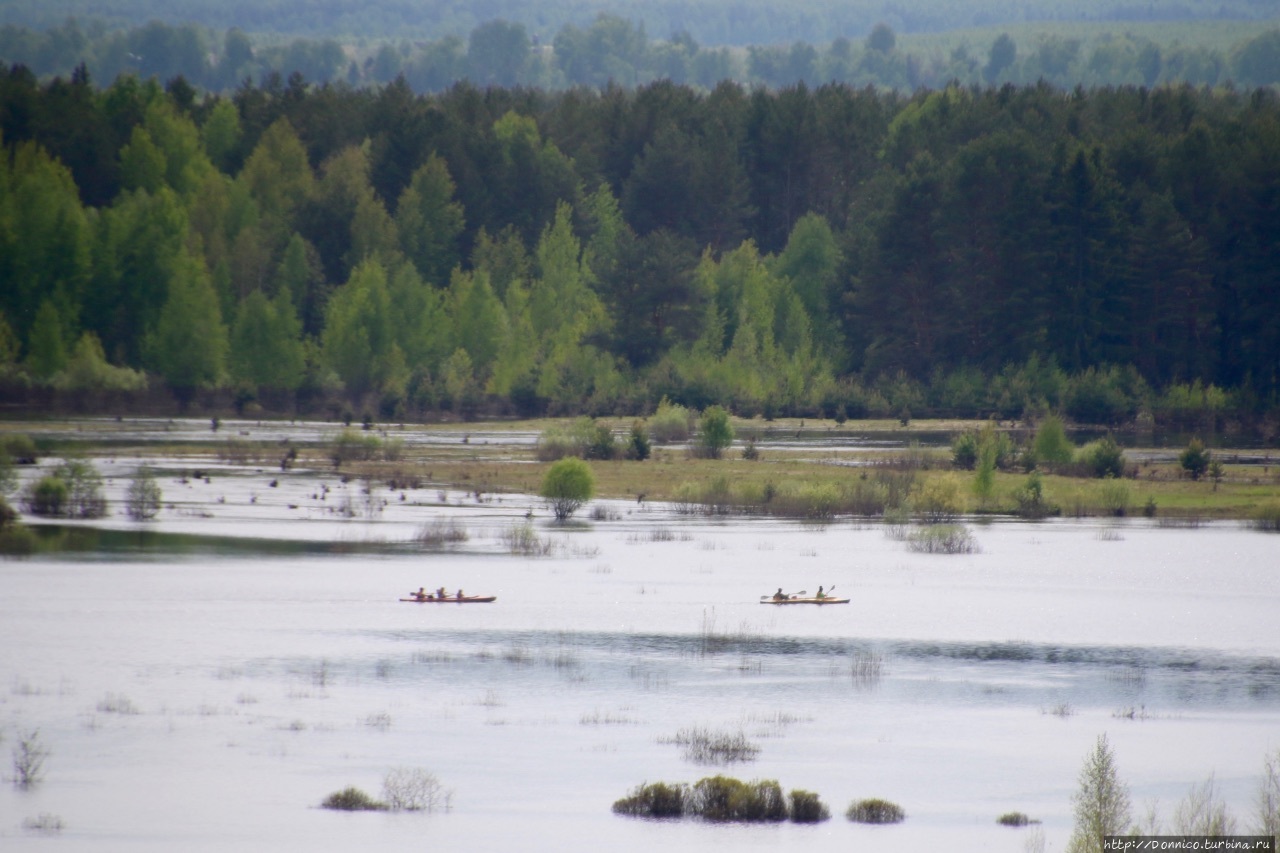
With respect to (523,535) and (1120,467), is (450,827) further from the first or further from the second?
(1120,467)

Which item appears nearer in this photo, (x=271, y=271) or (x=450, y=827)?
(x=450, y=827)

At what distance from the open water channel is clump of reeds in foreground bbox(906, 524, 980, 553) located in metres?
0.88

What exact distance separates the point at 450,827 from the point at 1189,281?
96.7 m

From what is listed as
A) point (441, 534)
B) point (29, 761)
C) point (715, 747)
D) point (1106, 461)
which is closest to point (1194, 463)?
point (1106, 461)

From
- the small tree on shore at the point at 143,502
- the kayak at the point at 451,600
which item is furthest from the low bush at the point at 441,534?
the kayak at the point at 451,600

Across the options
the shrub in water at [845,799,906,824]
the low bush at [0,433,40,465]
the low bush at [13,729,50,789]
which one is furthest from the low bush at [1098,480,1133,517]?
the low bush at [13,729,50,789]

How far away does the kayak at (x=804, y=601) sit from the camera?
46125mm

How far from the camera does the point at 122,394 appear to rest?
113688 mm

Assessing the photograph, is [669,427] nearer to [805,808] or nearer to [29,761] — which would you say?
[29,761]

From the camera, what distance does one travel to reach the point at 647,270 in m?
119

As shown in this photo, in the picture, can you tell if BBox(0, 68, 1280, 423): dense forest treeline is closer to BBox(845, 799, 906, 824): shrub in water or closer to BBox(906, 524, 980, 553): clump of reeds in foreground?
BBox(906, 524, 980, 553): clump of reeds in foreground

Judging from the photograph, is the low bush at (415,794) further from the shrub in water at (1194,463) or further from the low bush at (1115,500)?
the shrub in water at (1194,463)

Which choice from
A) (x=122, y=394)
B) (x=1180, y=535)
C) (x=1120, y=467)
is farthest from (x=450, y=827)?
(x=122, y=394)

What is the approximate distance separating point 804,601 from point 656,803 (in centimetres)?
1947
